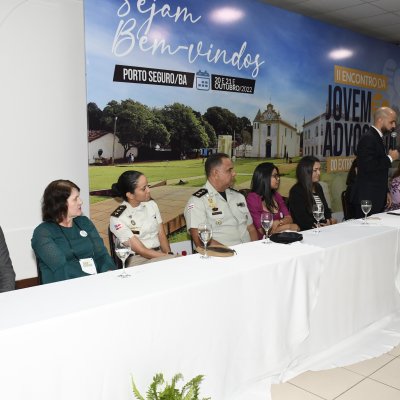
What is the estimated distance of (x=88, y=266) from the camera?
8.54ft

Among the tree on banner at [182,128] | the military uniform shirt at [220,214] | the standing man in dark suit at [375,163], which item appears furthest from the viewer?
the tree on banner at [182,128]

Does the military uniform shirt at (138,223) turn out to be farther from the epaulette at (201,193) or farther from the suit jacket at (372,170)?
the suit jacket at (372,170)

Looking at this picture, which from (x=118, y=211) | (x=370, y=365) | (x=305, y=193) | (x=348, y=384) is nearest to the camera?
(x=348, y=384)

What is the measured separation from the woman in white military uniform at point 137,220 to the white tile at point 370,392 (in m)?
1.34

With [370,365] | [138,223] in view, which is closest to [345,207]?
[370,365]

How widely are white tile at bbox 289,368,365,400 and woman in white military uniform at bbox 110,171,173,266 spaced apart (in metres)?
1.12

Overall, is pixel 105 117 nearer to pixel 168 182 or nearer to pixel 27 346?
pixel 168 182

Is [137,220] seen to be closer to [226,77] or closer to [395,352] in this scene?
[395,352]

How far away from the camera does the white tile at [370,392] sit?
233 cm

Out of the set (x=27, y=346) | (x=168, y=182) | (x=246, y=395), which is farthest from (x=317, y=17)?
(x=27, y=346)

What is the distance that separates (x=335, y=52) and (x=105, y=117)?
12.1 feet

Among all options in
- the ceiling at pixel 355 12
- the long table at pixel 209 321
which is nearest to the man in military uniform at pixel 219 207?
the long table at pixel 209 321

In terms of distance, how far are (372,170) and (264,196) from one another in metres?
1.23

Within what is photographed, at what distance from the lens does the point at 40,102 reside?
12.4 feet
